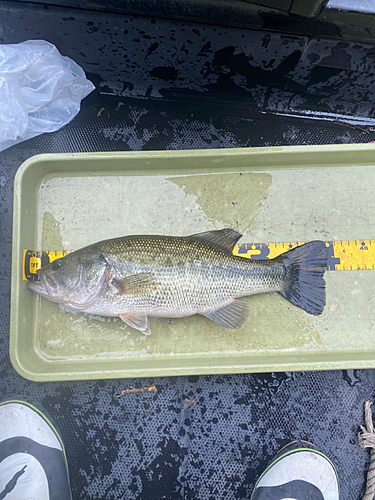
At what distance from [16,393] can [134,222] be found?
62.7 inches

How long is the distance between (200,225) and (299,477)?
6.64 feet

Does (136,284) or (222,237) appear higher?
(222,237)

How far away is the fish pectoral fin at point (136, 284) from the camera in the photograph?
1739 mm

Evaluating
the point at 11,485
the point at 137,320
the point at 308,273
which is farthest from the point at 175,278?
the point at 11,485

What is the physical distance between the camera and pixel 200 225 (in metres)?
2.16

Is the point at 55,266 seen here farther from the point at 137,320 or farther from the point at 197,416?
the point at 197,416

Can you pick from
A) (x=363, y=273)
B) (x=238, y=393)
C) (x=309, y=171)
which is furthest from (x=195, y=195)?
(x=238, y=393)

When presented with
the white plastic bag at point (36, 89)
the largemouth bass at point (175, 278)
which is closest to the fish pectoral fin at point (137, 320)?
the largemouth bass at point (175, 278)

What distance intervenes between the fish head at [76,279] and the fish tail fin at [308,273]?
1.22 m

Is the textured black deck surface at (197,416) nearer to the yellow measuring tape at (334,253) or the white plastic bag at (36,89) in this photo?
the white plastic bag at (36,89)

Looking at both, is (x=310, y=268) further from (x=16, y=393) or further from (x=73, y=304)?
(x=16, y=393)

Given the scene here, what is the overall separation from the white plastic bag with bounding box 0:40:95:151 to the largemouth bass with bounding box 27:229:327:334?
3.89 feet

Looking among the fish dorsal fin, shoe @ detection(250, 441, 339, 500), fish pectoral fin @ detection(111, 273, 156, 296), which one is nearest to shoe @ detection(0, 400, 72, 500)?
fish pectoral fin @ detection(111, 273, 156, 296)

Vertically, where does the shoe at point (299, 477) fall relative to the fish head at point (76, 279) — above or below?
below
